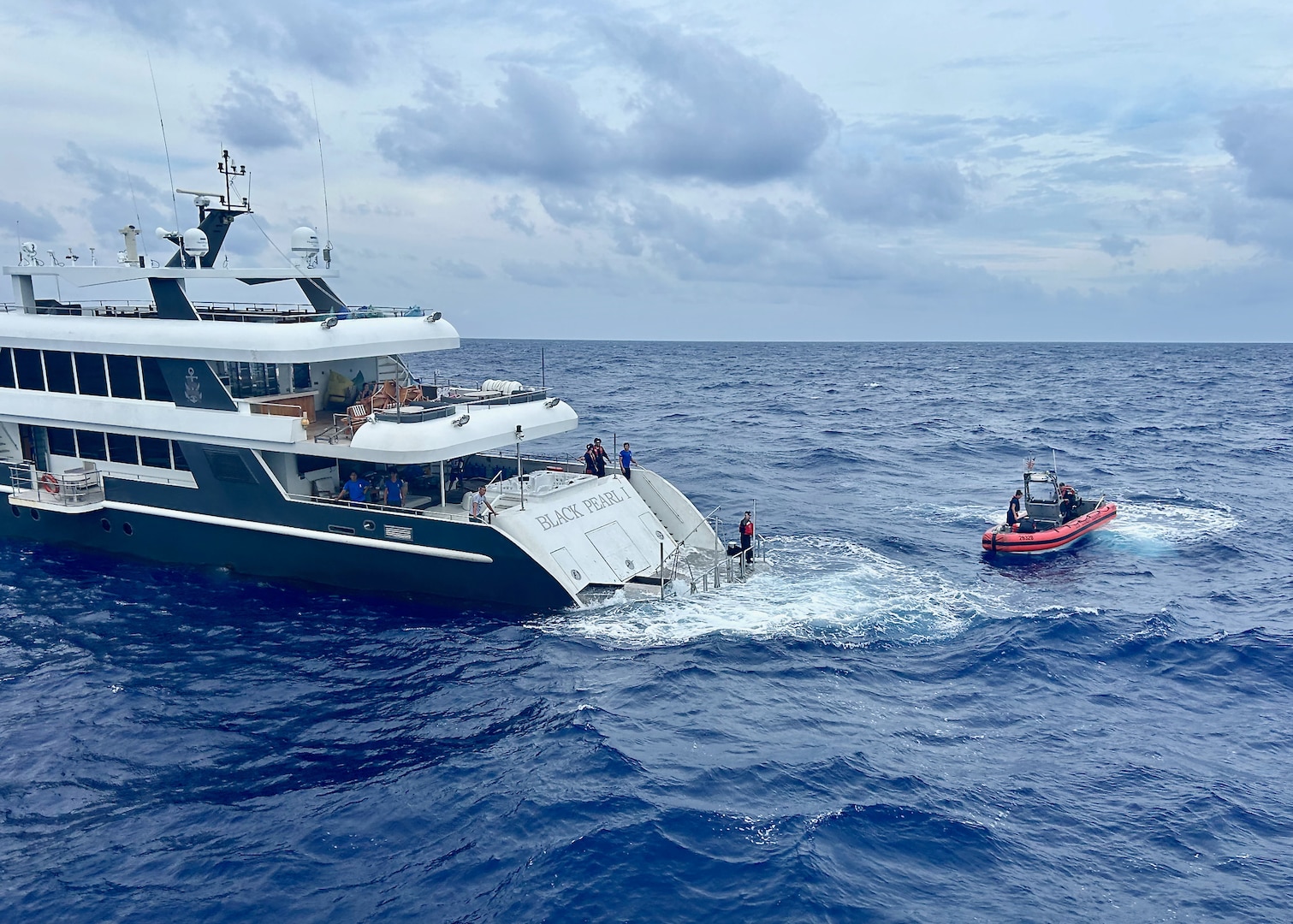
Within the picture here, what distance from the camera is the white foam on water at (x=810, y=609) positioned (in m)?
18.9

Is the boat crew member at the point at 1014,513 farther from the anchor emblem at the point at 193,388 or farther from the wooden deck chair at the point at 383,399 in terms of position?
the anchor emblem at the point at 193,388

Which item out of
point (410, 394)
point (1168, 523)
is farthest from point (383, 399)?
point (1168, 523)

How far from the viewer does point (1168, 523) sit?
29766 mm

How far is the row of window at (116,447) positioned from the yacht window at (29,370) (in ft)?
4.04

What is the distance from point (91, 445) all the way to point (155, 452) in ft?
8.84

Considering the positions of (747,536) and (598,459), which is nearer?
(747,536)

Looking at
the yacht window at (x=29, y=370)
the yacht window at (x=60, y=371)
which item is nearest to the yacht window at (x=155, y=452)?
the yacht window at (x=60, y=371)

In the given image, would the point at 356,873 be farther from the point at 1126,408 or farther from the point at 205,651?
the point at 1126,408

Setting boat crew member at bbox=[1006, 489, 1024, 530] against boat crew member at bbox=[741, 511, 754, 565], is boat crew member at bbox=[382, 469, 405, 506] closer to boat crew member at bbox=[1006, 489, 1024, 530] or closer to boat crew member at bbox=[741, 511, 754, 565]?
boat crew member at bbox=[741, 511, 754, 565]


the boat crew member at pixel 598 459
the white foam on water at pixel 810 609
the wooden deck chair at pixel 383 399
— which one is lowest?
the white foam on water at pixel 810 609

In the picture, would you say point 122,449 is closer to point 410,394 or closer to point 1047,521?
point 410,394

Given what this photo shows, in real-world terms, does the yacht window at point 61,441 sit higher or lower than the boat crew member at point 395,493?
higher

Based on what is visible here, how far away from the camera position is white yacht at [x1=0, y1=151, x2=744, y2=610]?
20.5 m

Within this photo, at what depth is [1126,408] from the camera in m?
66.0
